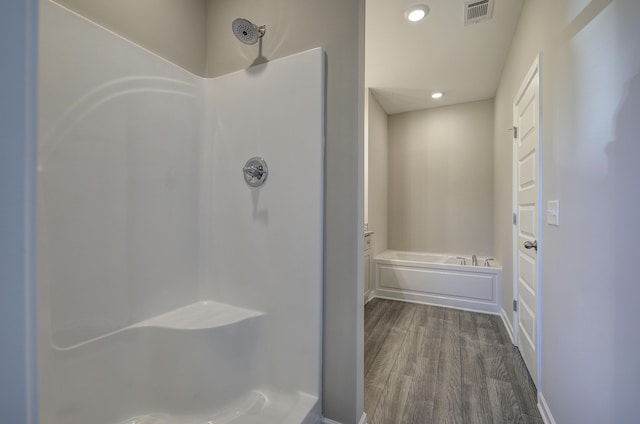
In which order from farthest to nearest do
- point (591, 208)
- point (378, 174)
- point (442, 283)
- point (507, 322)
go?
point (378, 174)
point (442, 283)
point (507, 322)
point (591, 208)

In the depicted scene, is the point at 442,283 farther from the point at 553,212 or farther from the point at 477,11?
the point at 477,11

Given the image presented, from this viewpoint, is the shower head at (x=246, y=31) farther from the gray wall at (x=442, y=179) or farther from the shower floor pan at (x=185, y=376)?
the gray wall at (x=442, y=179)

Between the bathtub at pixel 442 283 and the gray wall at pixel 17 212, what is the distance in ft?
11.1

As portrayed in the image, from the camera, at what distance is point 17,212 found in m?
0.33

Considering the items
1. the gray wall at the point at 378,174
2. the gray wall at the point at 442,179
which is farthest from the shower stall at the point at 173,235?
the gray wall at the point at 442,179

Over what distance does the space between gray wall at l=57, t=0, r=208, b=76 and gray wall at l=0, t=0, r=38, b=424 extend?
1.21 metres

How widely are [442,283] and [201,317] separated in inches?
108

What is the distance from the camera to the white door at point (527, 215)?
1.68 m

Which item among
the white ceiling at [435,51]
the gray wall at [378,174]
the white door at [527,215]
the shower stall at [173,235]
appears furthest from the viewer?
the gray wall at [378,174]

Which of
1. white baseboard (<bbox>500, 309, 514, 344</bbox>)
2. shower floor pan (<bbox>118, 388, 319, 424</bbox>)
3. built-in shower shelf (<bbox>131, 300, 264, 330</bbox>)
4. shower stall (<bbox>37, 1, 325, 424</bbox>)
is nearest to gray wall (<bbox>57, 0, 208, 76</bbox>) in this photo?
shower stall (<bbox>37, 1, 325, 424</bbox>)

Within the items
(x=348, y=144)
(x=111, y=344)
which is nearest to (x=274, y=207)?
(x=348, y=144)

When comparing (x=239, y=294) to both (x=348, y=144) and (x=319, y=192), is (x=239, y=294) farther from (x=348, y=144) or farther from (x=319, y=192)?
(x=348, y=144)

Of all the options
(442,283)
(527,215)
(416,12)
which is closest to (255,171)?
(416,12)

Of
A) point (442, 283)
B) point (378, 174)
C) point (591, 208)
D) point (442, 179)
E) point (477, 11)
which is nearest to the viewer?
point (591, 208)
